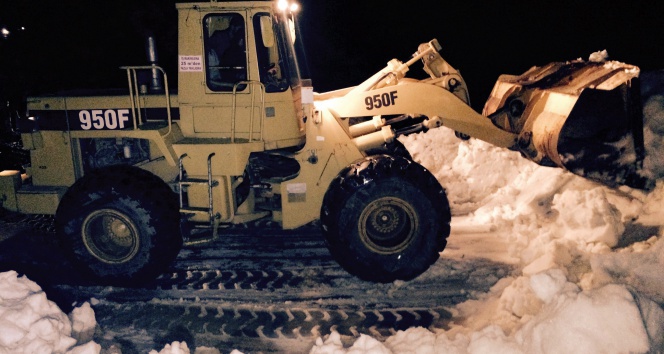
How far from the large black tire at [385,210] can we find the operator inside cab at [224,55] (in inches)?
60.8

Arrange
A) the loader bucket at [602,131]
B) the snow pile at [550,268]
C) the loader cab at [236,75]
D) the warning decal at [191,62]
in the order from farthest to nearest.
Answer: the loader bucket at [602,131] → the warning decal at [191,62] → the loader cab at [236,75] → the snow pile at [550,268]

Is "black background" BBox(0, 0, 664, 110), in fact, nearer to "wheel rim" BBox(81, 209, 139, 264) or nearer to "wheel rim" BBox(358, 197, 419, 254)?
"wheel rim" BBox(358, 197, 419, 254)

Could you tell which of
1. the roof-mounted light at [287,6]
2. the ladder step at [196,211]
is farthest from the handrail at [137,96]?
the roof-mounted light at [287,6]

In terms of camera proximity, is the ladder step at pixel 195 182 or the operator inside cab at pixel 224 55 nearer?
the operator inside cab at pixel 224 55

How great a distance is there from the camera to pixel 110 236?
228 inches

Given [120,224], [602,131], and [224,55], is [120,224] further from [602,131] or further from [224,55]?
[602,131]

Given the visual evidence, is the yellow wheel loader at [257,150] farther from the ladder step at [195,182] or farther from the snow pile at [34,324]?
the snow pile at [34,324]

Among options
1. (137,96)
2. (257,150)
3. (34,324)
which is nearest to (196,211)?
(257,150)

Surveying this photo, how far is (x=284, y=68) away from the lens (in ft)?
18.8

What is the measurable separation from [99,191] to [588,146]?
539 cm

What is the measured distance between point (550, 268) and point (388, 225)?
5.49 ft

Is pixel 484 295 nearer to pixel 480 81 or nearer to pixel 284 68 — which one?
pixel 284 68

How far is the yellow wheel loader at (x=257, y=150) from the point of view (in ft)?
18.3

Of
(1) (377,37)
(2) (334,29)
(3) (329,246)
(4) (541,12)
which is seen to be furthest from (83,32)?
(3) (329,246)
